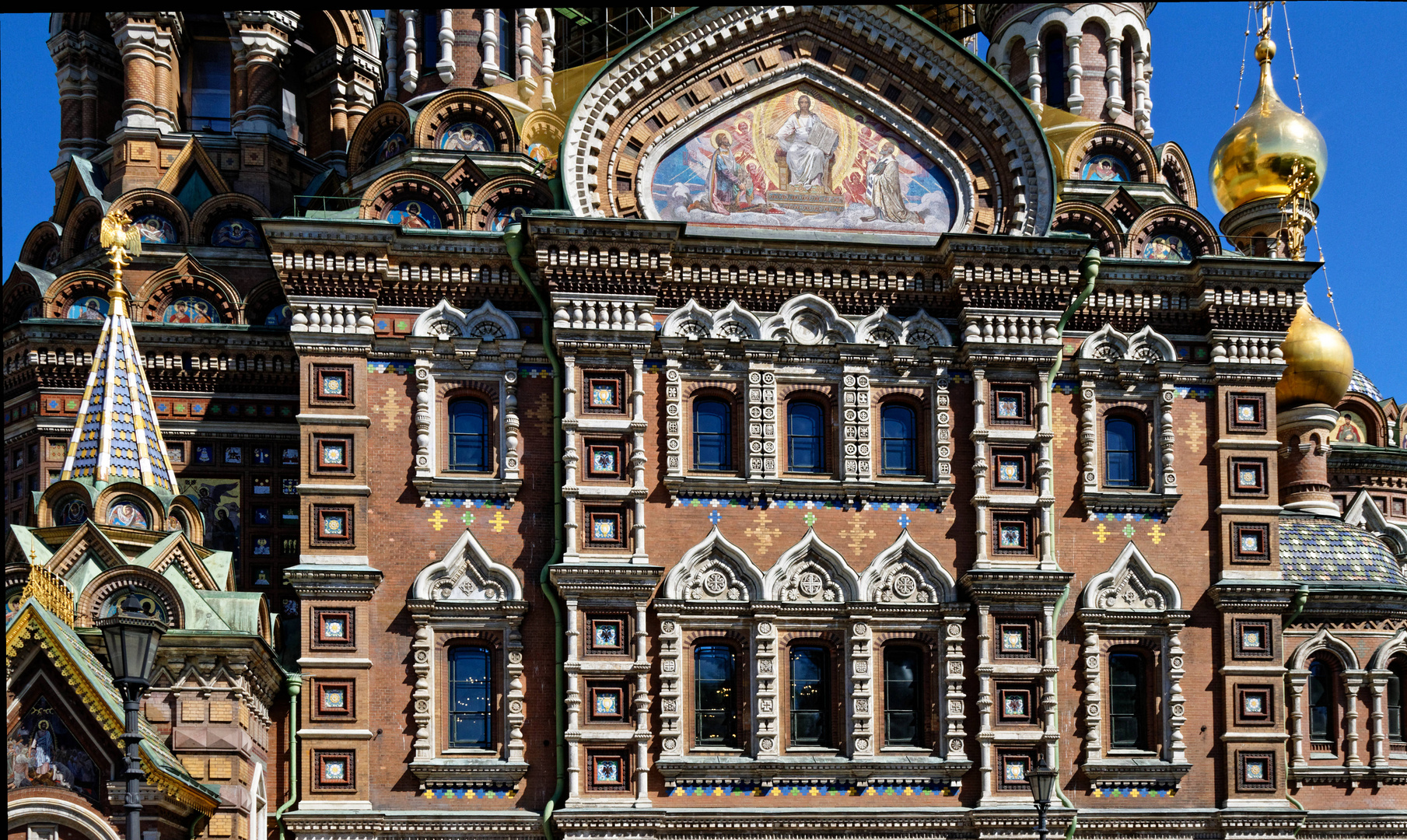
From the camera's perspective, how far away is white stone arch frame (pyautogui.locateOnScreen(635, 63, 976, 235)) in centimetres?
1861

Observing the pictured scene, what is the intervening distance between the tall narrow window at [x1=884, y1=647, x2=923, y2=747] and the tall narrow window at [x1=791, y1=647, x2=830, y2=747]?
62 centimetres

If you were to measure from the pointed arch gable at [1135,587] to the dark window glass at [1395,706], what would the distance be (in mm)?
4129

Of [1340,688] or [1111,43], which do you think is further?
[1111,43]

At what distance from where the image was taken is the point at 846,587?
18.0 m

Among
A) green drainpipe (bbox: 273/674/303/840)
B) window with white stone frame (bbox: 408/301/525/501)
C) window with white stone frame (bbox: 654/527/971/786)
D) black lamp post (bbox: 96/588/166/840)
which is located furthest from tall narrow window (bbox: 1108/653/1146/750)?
black lamp post (bbox: 96/588/166/840)

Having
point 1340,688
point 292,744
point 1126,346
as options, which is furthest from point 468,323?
point 1340,688

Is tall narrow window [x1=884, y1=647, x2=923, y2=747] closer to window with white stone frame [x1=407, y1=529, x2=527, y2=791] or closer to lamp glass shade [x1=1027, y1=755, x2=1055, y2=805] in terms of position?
lamp glass shade [x1=1027, y1=755, x2=1055, y2=805]

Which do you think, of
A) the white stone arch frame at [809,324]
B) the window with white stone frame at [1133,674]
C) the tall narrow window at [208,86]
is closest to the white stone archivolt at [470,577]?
the white stone arch frame at [809,324]

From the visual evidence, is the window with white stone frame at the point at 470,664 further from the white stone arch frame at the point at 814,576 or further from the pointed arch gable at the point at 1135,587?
the pointed arch gable at the point at 1135,587

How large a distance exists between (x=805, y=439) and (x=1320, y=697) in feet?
23.5

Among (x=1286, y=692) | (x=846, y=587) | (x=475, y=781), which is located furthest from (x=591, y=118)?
(x=1286, y=692)

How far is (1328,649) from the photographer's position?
20.6 m

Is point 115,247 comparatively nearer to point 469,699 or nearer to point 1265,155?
point 469,699

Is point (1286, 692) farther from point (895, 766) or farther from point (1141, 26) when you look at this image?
point (1141, 26)
